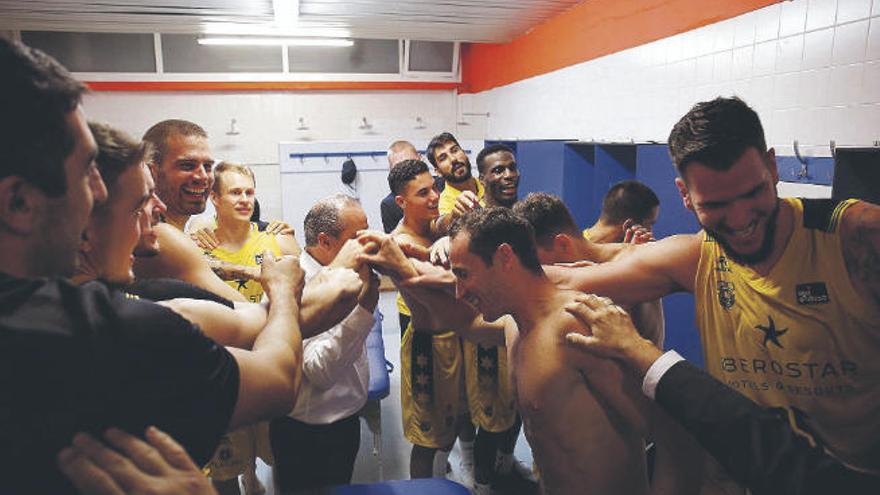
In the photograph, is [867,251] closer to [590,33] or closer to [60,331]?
[60,331]

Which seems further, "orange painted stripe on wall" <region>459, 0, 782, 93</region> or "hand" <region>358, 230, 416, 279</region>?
"orange painted stripe on wall" <region>459, 0, 782, 93</region>

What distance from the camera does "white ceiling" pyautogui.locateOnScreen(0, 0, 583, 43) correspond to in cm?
581

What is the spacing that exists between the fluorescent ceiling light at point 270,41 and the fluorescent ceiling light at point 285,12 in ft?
3.30

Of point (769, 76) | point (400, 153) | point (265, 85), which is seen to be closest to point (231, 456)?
point (400, 153)

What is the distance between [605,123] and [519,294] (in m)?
3.64

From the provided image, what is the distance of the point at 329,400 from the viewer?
2641 mm

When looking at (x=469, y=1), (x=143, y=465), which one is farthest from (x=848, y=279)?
(x=469, y=1)

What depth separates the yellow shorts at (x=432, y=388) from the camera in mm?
3424

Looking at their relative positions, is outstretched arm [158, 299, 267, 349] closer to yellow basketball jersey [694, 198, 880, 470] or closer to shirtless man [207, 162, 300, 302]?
yellow basketball jersey [694, 198, 880, 470]

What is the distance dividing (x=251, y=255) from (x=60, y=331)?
108 inches

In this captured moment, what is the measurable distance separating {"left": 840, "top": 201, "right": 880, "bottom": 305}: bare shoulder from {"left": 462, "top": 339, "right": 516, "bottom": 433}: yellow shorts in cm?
203

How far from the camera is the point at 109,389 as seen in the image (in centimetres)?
92

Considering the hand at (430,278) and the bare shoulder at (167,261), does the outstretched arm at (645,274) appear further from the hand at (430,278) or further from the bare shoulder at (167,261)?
the bare shoulder at (167,261)

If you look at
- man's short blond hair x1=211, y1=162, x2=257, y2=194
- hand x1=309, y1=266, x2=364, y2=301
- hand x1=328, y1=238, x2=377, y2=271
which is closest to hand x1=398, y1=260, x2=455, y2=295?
hand x1=328, y1=238, x2=377, y2=271
